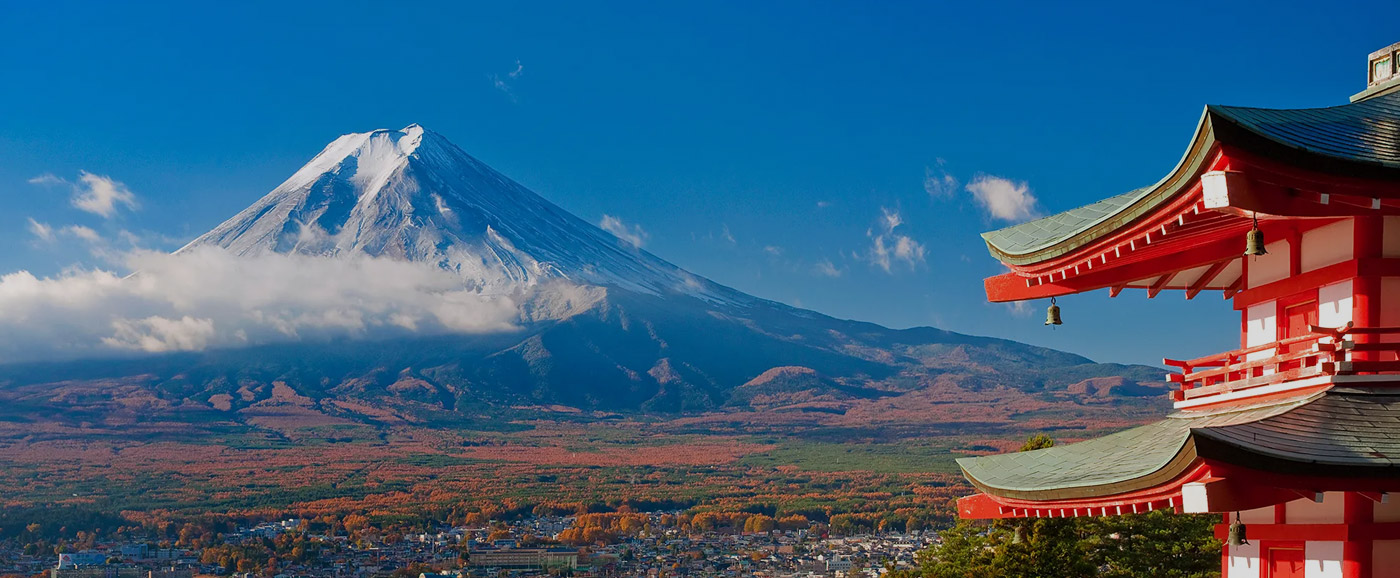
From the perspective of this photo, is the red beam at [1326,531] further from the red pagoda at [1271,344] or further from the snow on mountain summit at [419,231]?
the snow on mountain summit at [419,231]

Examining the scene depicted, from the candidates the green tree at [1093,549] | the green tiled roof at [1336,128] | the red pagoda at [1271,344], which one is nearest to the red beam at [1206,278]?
the red pagoda at [1271,344]

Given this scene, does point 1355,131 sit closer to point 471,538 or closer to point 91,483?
point 471,538

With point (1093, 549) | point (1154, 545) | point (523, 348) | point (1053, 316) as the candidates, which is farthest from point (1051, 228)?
point (523, 348)

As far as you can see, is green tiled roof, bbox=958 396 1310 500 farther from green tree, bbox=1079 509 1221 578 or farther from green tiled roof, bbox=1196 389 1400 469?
green tree, bbox=1079 509 1221 578

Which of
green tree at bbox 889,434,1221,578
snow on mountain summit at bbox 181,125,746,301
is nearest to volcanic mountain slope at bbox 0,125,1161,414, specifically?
snow on mountain summit at bbox 181,125,746,301

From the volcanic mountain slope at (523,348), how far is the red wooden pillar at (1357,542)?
116046mm

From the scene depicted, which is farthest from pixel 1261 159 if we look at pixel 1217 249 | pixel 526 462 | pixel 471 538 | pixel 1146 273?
pixel 526 462

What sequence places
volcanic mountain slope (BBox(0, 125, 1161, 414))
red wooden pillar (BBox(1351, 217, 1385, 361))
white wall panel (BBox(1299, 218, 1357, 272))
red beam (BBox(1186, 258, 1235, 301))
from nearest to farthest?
red wooden pillar (BBox(1351, 217, 1385, 361)) → white wall panel (BBox(1299, 218, 1357, 272)) → red beam (BBox(1186, 258, 1235, 301)) → volcanic mountain slope (BBox(0, 125, 1161, 414))

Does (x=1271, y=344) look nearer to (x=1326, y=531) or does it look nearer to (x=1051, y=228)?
(x=1326, y=531)

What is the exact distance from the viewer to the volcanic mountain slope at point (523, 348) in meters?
129

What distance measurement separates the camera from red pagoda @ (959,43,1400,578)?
551 cm

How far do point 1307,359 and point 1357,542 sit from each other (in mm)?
785

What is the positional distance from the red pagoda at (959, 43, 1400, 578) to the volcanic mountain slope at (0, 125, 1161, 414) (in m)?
115

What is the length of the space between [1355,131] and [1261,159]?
1.03m
